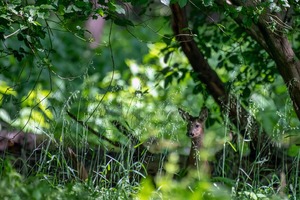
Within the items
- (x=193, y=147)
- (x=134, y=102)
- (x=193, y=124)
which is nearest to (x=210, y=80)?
(x=134, y=102)

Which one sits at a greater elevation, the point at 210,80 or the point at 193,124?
the point at 210,80

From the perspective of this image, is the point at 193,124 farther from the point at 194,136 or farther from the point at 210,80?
the point at 210,80

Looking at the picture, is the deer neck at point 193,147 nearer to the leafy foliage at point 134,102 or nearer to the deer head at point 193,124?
the deer head at point 193,124

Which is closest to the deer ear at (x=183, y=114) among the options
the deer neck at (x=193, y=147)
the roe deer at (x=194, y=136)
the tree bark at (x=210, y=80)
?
the roe deer at (x=194, y=136)

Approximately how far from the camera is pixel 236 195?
4250mm

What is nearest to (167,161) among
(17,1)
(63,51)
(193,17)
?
(193,17)

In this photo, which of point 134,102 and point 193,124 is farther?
point 134,102

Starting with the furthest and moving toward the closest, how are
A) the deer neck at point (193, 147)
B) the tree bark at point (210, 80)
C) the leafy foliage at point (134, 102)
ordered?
the tree bark at point (210, 80)
the deer neck at point (193, 147)
the leafy foliage at point (134, 102)

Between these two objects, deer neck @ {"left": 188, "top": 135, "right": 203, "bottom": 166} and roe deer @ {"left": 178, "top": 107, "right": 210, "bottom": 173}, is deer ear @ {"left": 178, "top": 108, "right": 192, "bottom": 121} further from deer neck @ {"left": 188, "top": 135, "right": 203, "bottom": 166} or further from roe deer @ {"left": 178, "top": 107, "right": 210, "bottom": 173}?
deer neck @ {"left": 188, "top": 135, "right": 203, "bottom": 166}

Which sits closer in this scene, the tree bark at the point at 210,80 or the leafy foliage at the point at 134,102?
the leafy foliage at the point at 134,102

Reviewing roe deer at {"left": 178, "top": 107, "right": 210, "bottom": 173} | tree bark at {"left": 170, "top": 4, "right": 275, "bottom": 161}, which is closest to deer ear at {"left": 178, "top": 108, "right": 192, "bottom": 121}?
roe deer at {"left": 178, "top": 107, "right": 210, "bottom": 173}

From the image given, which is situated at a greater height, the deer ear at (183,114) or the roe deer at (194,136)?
the deer ear at (183,114)

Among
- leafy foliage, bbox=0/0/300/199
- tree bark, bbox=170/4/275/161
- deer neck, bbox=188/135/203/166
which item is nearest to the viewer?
leafy foliage, bbox=0/0/300/199

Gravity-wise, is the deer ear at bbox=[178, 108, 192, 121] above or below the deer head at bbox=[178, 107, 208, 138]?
above
